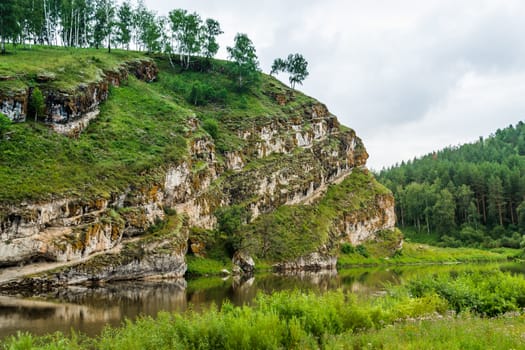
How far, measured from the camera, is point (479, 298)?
76.1 feet

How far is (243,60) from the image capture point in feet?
401

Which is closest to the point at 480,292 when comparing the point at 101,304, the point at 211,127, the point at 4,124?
the point at 101,304

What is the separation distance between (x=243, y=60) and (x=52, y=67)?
190ft

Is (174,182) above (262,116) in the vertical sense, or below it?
below

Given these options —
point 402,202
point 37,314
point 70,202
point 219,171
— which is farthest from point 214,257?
point 402,202

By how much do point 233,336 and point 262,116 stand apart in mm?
97131

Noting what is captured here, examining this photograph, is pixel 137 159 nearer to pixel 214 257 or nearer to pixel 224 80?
pixel 214 257

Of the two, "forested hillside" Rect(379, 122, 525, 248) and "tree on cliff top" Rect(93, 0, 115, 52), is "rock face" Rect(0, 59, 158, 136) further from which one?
"forested hillside" Rect(379, 122, 525, 248)

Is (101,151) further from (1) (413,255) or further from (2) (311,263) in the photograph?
(1) (413,255)

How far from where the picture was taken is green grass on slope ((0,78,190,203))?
2168 inches

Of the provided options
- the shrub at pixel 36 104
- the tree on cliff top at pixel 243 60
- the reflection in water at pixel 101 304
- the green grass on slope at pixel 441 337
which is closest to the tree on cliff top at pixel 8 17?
the shrub at pixel 36 104

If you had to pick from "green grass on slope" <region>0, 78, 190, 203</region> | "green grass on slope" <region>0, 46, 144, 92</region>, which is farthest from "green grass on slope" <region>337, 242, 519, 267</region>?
"green grass on slope" <region>0, 46, 144, 92</region>

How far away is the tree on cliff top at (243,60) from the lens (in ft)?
396

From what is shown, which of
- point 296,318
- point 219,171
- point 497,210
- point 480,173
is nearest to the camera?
point 296,318
